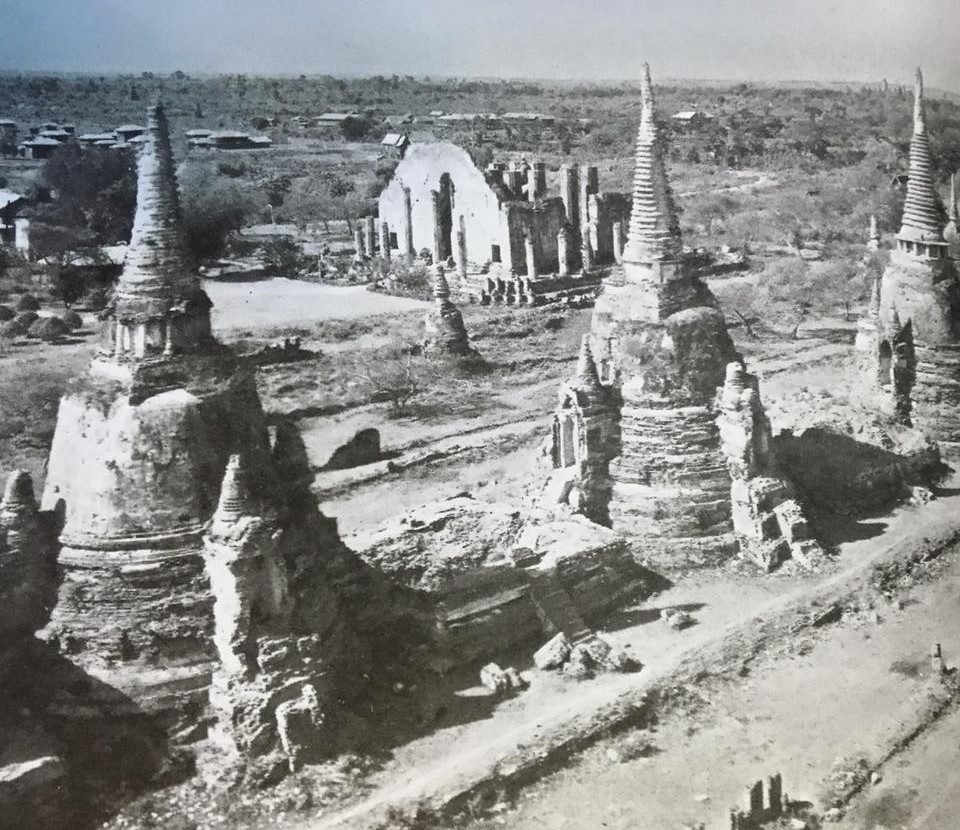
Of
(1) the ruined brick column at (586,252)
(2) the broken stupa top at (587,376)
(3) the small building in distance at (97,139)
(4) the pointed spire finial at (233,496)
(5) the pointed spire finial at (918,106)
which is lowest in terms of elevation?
(4) the pointed spire finial at (233,496)

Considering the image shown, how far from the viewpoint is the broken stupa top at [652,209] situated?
16.2 meters

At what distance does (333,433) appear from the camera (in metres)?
18.3

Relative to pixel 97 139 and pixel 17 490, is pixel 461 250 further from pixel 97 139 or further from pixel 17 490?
pixel 17 490

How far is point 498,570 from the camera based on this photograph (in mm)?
13250

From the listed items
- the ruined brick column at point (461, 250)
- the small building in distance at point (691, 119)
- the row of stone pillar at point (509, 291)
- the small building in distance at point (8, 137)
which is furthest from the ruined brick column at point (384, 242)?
the small building in distance at point (8, 137)

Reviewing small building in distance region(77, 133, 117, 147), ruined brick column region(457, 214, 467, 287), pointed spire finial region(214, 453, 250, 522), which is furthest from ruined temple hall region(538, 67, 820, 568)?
ruined brick column region(457, 214, 467, 287)

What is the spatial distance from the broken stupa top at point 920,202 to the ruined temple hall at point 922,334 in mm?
18

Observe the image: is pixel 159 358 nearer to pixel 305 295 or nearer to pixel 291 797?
pixel 291 797

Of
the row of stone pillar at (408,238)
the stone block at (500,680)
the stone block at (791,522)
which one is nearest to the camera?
the stone block at (500,680)

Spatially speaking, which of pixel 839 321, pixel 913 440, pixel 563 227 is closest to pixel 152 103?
pixel 913 440

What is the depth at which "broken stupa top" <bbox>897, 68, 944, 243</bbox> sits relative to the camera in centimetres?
1722

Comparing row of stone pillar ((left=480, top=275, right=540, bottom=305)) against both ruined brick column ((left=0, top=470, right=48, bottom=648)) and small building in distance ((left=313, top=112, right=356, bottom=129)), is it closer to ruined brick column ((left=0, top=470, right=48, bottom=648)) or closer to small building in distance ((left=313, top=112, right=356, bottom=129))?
small building in distance ((left=313, top=112, right=356, bottom=129))

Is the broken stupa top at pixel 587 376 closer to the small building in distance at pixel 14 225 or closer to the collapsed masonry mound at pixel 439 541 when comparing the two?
the collapsed masonry mound at pixel 439 541

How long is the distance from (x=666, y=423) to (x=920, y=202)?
6.61 meters
